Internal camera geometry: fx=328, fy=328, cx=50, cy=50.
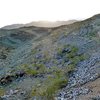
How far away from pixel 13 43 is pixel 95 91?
54.7 meters

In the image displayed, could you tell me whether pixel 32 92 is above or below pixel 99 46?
below

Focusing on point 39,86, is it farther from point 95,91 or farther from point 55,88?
point 95,91

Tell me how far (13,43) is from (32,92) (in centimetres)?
4846

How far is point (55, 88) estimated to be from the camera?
109ft

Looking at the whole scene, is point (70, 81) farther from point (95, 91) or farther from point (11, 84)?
point (11, 84)

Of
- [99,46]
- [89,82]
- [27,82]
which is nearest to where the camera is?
[89,82]

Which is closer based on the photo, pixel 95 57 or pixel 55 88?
pixel 55 88

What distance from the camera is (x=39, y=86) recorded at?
35562mm

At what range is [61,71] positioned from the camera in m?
38.6

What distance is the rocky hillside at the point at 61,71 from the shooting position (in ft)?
104

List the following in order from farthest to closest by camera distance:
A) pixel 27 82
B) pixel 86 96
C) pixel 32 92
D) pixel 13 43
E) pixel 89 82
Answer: pixel 13 43, pixel 27 82, pixel 32 92, pixel 89 82, pixel 86 96

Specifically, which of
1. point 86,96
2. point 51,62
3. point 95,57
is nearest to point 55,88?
point 86,96

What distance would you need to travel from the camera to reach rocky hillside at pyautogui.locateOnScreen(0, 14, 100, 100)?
31594 mm

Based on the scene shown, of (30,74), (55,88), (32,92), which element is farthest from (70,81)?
(30,74)
